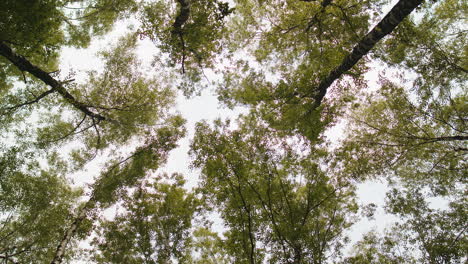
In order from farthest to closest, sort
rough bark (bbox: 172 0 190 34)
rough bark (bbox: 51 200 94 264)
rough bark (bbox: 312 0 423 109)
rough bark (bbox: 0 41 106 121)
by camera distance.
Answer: rough bark (bbox: 51 200 94 264) → rough bark (bbox: 0 41 106 121) → rough bark (bbox: 172 0 190 34) → rough bark (bbox: 312 0 423 109)

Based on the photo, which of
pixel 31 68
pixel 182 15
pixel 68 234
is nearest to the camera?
pixel 182 15

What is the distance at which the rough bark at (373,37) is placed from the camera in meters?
6.63

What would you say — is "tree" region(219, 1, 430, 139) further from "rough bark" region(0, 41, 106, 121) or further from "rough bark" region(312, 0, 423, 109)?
"rough bark" region(0, 41, 106, 121)

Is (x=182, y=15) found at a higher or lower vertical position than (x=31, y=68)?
lower

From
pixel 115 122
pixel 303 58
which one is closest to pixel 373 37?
pixel 303 58

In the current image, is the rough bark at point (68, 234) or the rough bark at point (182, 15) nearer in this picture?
the rough bark at point (182, 15)

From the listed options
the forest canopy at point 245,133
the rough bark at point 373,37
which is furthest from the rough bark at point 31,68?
the rough bark at point 373,37

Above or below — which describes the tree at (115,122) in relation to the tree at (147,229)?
above

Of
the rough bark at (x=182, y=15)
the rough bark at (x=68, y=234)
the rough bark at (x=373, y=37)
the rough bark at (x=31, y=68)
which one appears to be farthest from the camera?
the rough bark at (x=68, y=234)

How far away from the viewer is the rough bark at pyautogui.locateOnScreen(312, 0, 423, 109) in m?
6.63

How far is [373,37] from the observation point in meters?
7.47

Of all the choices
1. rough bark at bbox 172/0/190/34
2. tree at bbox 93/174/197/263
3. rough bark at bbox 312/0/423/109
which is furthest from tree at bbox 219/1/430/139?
tree at bbox 93/174/197/263

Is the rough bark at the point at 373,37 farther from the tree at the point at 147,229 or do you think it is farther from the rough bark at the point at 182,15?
the tree at the point at 147,229

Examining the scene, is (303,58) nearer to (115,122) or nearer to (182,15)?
(182,15)
